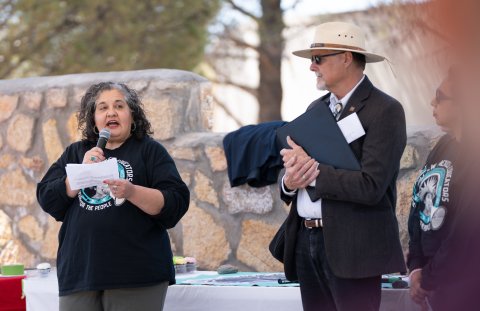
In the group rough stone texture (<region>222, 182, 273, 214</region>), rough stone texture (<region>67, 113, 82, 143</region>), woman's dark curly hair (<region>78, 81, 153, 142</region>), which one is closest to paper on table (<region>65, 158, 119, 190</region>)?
woman's dark curly hair (<region>78, 81, 153, 142</region>)

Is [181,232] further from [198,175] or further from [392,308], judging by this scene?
[392,308]

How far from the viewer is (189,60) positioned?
10578 mm

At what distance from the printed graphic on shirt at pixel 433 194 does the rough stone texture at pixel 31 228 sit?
10.1 ft

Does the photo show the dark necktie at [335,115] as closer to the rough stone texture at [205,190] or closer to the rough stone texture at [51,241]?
the rough stone texture at [205,190]

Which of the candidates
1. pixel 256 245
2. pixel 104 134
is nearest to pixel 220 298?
pixel 256 245

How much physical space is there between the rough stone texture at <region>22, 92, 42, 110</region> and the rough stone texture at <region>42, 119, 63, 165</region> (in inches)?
6.8

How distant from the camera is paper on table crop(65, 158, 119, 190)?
298cm

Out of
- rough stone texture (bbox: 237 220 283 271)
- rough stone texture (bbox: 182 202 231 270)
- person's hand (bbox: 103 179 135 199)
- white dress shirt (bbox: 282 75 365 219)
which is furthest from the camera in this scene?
rough stone texture (bbox: 182 202 231 270)

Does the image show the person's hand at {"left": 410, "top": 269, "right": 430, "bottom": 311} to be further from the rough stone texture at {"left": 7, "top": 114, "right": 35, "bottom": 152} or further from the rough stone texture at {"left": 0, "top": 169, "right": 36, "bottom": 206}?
the rough stone texture at {"left": 7, "top": 114, "right": 35, "bottom": 152}

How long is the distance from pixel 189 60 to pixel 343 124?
791 centimetres

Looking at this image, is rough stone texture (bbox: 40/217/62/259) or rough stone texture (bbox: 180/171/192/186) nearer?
rough stone texture (bbox: 180/171/192/186)

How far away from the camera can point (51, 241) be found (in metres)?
5.30

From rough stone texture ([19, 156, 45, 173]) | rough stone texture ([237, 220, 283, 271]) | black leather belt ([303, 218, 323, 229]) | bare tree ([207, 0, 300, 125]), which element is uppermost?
bare tree ([207, 0, 300, 125])

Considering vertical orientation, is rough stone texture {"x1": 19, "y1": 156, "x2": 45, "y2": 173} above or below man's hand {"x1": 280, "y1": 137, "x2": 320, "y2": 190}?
above
